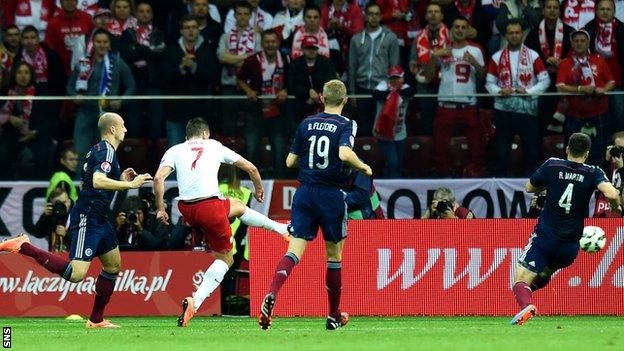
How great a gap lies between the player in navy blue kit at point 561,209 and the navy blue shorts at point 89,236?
4424 mm

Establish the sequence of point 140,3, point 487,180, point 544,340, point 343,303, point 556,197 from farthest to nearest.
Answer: point 140,3, point 487,180, point 343,303, point 556,197, point 544,340

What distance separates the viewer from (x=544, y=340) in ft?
40.4

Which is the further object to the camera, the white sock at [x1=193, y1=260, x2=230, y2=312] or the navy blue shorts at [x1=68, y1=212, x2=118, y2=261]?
the navy blue shorts at [x1=68, y1=212, x2=118, y2=261]

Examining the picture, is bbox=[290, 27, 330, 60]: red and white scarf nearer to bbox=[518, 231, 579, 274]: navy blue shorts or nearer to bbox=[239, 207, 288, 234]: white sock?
bbox=[239, 207, 288, 234]: white sock

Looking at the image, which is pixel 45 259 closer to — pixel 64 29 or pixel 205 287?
pixel 205 287

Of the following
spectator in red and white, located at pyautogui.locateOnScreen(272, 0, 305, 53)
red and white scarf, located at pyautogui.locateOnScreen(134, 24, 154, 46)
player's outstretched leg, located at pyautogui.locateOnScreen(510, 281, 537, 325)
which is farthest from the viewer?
spectator in red and white, located at pyautogui.locateOnScreen(272, 0, 305, 53)

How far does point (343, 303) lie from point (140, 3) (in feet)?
22.2

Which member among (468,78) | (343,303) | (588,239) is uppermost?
(468,78)

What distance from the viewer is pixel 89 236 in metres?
15.2

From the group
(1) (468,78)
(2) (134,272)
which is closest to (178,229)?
(2) (134,272)

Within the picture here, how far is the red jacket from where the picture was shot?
74.5 ft

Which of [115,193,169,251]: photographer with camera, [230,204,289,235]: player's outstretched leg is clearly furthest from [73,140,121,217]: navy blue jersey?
[115,193,169,251]: photographer with camera

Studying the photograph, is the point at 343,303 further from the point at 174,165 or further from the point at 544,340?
the point at 544,340

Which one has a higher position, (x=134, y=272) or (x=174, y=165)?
(x=174, y=165)
